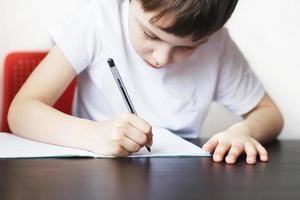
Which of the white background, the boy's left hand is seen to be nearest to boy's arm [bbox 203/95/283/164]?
the boy's left hand

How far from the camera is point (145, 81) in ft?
2.94

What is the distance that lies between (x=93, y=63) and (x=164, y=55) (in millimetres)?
217

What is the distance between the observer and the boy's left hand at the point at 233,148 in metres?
0.64

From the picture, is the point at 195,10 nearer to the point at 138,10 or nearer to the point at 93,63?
the point at 138,10

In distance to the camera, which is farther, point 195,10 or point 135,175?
point 195,10

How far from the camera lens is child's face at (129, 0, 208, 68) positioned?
2.26ft

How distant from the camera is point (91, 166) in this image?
1.89 ft

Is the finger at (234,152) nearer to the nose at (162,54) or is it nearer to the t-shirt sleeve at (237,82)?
the nose at (162,54)

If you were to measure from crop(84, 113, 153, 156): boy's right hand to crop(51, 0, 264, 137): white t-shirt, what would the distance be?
224 millimetres

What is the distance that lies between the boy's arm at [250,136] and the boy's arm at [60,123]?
10 centimetres

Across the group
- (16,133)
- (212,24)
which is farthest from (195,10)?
(16,133)

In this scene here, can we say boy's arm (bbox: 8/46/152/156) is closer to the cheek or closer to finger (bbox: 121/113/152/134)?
A: finger (bbox: 121/113/152/134)

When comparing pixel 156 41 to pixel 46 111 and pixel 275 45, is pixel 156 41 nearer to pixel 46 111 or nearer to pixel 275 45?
pixel 46 111

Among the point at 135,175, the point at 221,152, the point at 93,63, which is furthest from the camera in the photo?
the point at 93,63
